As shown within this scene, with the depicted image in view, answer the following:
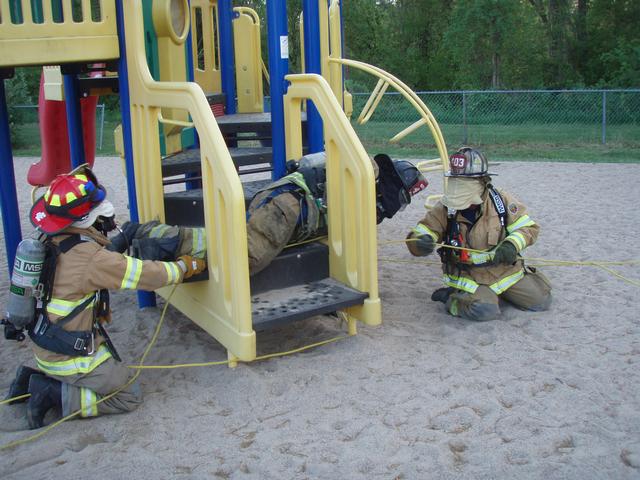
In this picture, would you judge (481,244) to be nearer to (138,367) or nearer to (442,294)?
(442,294)

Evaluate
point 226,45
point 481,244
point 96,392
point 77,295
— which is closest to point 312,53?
point 226,45

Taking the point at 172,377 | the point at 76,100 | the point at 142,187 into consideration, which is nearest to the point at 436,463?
the point at 172,377

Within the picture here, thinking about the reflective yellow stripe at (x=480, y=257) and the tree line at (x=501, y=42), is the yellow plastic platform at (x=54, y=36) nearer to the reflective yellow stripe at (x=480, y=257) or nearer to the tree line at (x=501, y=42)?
the reflective yellow stripe at (x=480, y=257)

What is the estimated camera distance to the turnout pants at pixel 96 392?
402 centimetres

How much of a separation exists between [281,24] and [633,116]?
1264 centimetres

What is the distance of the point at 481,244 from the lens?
5266 millimetres

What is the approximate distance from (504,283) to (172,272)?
2355 mm

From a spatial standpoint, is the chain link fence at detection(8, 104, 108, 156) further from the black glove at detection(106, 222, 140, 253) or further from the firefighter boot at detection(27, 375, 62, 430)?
the firefighter boot at detection(27, 375, 62, 430)

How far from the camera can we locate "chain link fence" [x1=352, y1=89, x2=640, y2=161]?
48.8ft

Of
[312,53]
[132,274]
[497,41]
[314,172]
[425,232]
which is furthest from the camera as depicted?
[497,41]

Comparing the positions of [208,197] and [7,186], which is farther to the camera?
[7,186]

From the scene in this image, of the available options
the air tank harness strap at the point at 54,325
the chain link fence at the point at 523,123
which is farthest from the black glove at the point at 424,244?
the chain link fence at the point at 523,123

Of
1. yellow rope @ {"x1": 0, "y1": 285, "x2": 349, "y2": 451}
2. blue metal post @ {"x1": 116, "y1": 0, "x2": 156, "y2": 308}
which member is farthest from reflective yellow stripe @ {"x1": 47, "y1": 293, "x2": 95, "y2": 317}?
blue metal post @ {"x1": 116, "y1": 0, "x2": 156, "y2": 308}

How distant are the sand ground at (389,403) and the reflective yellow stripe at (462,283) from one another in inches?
8.9
